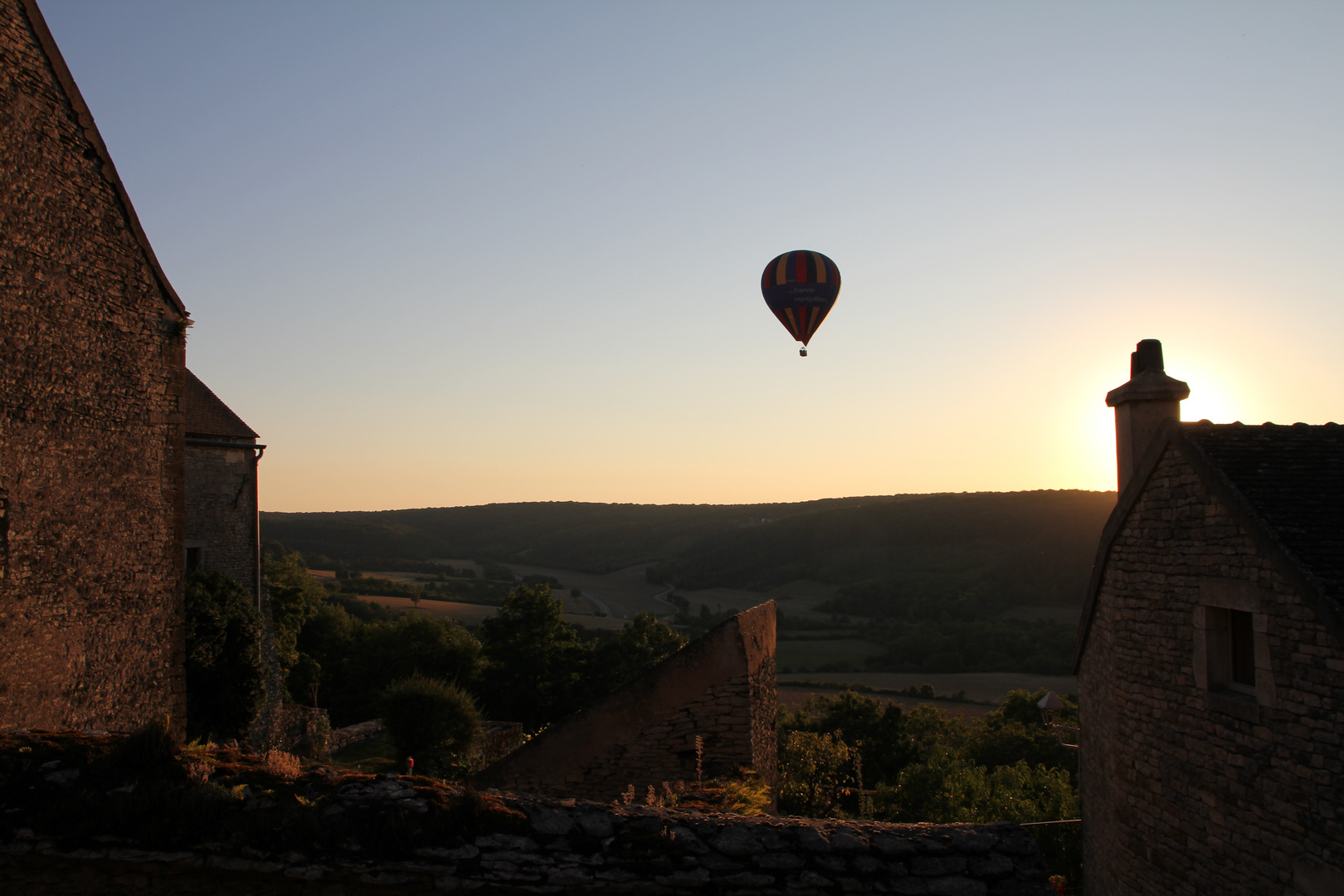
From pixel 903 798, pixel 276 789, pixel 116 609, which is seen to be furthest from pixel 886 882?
pixel 903 798

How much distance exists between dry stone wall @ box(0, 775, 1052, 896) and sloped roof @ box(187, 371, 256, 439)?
684 inches

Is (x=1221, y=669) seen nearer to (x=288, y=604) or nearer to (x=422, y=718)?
(x=422, y=718)

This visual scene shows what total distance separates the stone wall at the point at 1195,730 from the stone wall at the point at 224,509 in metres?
17.7

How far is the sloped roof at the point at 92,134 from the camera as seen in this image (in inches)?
327

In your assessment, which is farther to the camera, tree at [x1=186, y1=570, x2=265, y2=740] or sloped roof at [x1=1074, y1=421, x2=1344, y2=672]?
tree at [x1=186, y1=570, x2=265, y2=740]

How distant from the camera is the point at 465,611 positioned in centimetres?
6600

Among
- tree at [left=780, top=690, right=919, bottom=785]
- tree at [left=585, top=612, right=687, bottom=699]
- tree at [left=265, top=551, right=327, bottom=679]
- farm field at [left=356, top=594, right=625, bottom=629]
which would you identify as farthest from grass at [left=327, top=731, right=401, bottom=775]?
farm field at [left=356, top=594, right=625, bottom=629]

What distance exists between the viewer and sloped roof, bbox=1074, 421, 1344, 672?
679 centimetres

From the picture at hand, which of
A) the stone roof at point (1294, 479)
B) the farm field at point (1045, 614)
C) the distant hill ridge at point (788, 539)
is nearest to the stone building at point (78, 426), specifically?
the stone roof at point (1294, 479)

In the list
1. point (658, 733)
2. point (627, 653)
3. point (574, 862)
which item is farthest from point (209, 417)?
point (627, 653)

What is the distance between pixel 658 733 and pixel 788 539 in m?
90.1

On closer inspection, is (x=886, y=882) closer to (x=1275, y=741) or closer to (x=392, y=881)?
(x=392, y=881)

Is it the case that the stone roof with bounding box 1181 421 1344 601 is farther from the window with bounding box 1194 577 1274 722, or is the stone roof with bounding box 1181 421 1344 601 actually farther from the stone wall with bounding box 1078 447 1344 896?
the window with bounding box 1194 577 1274 722

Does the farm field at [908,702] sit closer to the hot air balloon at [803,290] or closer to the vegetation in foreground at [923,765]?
the vegetation in foreground at [923,765]
